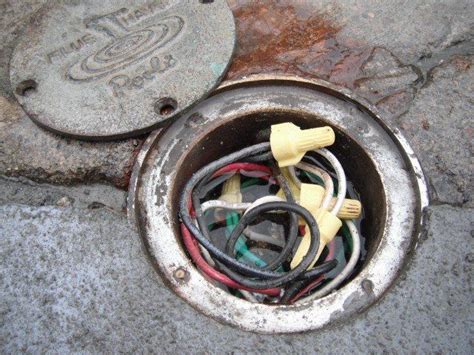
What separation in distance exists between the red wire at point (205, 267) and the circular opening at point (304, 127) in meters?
0.02

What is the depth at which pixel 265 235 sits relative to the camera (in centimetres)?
140

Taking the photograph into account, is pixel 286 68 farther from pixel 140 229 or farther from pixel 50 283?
pixel 50 283

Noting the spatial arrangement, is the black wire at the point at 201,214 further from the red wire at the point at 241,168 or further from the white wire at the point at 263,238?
the white wire at the point at 263,238

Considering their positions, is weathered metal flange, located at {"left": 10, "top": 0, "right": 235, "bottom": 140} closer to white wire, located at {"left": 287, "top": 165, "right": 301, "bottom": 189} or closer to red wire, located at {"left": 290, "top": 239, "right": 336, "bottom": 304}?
white wire, located at {"left": 287, "top": 165, "right": 301, "bottom": 189}

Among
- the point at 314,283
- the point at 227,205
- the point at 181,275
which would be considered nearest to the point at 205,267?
the point at 181,275

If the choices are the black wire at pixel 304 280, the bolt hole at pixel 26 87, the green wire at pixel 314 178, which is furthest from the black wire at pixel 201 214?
the bolt hole at pixel 26 87

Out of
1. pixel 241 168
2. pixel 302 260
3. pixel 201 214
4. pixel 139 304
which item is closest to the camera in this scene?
pixel 139 304

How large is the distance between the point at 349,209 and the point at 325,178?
110 mm

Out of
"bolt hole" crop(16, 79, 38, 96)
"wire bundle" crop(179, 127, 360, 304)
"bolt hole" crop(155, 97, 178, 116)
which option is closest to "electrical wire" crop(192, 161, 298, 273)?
"wire bundle" crop(179, 127, 360, 304)

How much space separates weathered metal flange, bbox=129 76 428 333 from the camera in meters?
1.05

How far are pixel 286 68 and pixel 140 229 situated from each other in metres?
0.62

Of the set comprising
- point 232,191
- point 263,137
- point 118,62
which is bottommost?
point 232,191

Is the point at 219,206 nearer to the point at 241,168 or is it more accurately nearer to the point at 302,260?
the point at 241,168

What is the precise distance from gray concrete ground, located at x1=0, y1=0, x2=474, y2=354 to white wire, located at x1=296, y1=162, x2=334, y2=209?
23 cm
